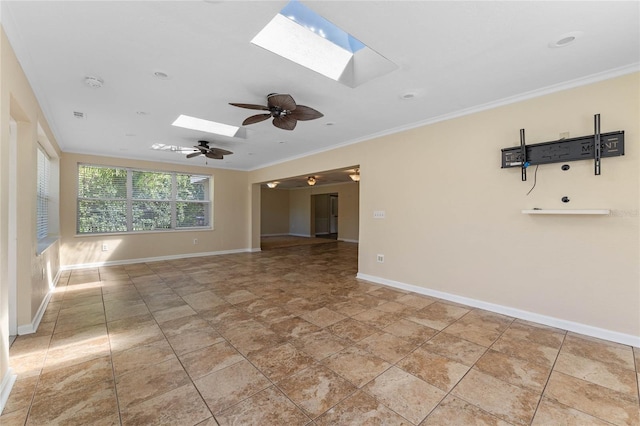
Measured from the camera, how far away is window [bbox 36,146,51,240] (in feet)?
14.0

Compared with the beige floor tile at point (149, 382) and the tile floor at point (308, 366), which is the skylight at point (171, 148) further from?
the beige floor tile at point (149, 382)

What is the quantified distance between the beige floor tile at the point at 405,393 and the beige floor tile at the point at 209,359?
1.13 m

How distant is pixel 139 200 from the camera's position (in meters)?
6.56

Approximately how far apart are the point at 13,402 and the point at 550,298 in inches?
182

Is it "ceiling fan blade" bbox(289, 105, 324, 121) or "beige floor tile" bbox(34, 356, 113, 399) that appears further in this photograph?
"ceiling fan blade" bbox(289, 105, 324, 121)

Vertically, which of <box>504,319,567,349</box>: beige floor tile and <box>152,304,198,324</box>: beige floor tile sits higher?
<box>152,304,198,324</box>: beige floor tile

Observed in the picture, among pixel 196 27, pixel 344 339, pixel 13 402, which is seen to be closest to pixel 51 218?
pixel 13 402

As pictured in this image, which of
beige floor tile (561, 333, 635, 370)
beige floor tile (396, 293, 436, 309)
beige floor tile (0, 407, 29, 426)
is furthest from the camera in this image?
beige floor tile (396, 293, 436, 309)

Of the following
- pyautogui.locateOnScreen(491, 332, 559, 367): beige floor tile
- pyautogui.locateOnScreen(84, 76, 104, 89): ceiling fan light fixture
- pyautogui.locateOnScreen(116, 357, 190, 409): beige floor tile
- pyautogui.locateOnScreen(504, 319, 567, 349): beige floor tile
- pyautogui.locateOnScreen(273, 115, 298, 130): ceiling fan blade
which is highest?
pyautogui.locateOnScreen(84, 76, 104, 89): ceiling fan light fixture

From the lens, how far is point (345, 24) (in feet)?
6.34

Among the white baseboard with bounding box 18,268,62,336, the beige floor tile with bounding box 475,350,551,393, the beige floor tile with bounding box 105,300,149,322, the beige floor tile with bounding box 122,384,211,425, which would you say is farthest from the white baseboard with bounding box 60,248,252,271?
the beige floor tile with bounding box 475,350,551,393

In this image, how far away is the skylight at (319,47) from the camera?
224 centimetres

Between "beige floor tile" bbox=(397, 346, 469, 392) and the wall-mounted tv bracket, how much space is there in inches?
88.4

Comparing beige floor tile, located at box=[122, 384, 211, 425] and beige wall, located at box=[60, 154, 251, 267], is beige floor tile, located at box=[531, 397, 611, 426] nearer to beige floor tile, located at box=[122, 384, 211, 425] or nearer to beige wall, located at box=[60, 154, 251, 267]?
beige floor tile, located at box=[122, 384, 211, 425]
